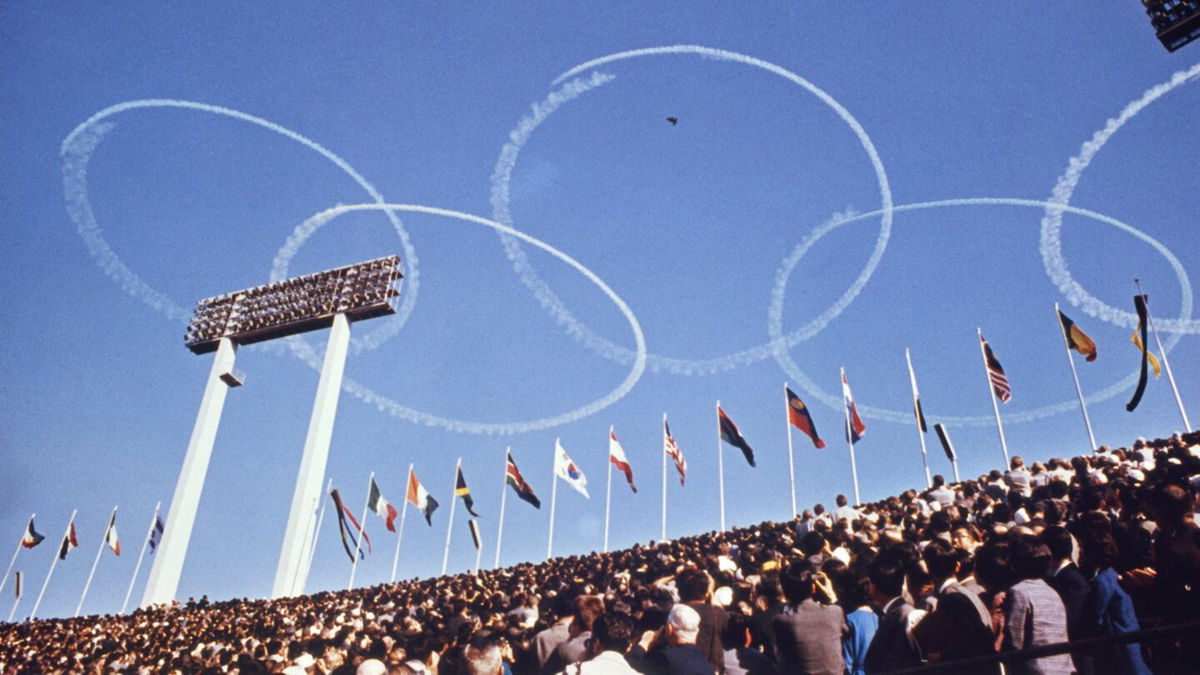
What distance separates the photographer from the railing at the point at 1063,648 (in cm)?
344

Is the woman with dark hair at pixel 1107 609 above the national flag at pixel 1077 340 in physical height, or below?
below

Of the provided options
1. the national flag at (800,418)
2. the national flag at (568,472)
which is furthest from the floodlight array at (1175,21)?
the national flag at (568,472)

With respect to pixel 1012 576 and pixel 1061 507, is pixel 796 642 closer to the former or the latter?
pixel 1012 576

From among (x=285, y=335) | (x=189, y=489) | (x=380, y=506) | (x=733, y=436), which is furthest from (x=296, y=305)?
(x=733, y=436)

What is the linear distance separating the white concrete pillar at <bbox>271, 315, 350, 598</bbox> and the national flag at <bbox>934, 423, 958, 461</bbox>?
36127 millimetres

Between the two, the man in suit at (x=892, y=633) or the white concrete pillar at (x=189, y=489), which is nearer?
the man in suit at (x=892, y=633)

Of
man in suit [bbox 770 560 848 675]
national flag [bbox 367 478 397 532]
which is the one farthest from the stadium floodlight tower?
man in suit [bbox 770 560 848 675]

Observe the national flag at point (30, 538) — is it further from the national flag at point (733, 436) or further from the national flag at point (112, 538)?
the national flag at point (733, 436)

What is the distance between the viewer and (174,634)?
81.0 feet

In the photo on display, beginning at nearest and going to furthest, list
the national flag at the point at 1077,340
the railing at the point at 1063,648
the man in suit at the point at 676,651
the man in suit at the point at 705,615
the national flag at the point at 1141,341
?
the railing at the point at 1063,648
the man in suit at the point at 676,651
the man in suit at the point at 705,615
the national flag at the point at 1141,341
the national flag at the point at 1077,340

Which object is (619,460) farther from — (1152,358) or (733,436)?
(1152,358)

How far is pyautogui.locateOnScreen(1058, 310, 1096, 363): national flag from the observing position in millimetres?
27891

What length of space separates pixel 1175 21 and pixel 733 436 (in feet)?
82.7

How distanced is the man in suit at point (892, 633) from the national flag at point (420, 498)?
34391 millimetres
